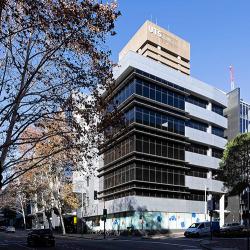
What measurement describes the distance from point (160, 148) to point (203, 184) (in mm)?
11820

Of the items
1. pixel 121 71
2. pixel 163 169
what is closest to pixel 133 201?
pixel 163 169

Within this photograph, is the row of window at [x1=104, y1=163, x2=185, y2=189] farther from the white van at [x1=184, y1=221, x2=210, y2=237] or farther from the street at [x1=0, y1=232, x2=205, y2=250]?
the street at [x1=0, y1=232, x2=205, y2=250]

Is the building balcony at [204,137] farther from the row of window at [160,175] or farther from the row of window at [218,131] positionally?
the row of window at [160,175]

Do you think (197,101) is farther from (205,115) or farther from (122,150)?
(122,150)

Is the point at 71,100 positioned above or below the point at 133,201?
above

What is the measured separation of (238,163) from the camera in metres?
64.8

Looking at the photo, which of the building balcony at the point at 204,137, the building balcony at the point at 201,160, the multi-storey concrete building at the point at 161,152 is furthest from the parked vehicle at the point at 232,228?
the building balcony at the point at 204,137

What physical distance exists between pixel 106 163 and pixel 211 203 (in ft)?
138

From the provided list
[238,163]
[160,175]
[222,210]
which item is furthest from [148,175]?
[222,210]

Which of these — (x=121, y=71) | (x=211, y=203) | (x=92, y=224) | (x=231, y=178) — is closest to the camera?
(x=211, y=203)

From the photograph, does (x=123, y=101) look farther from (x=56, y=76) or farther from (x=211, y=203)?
(x=56, y=76)

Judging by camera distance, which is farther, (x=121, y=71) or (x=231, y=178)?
(x=121, y=71)

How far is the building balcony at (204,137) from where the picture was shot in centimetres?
7756

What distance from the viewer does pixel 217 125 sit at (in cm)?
8588
